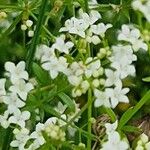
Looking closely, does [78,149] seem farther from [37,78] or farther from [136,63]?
[136,63]

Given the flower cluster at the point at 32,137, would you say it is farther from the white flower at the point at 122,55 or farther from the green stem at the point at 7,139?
the white flower at the point at 122,55

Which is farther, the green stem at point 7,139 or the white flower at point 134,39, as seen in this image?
the green stem at point 7,139

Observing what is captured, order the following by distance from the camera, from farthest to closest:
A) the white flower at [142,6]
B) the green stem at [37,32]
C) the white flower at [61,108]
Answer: the white flower at [61,108] < the green stem at [37,32] < the white flower at [142,6]

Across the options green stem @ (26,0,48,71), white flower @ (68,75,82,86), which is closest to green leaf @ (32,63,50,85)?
green stem @ (26,0,48,71)

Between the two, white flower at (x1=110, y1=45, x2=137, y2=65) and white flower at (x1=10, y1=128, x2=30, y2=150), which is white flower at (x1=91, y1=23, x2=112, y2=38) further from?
white flower at (x1=10, y1=128, x2=30, y2=150)

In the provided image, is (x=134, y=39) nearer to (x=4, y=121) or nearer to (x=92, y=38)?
(x=92, y=38)

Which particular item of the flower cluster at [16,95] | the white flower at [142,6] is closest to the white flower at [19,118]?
the flower cluster at [16,95]

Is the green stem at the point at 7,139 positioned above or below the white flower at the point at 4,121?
below

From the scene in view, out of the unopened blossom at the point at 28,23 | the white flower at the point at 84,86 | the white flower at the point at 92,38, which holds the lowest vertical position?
the white flower at the point at 84,86

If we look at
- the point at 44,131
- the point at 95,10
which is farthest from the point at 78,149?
the point at 95,10
